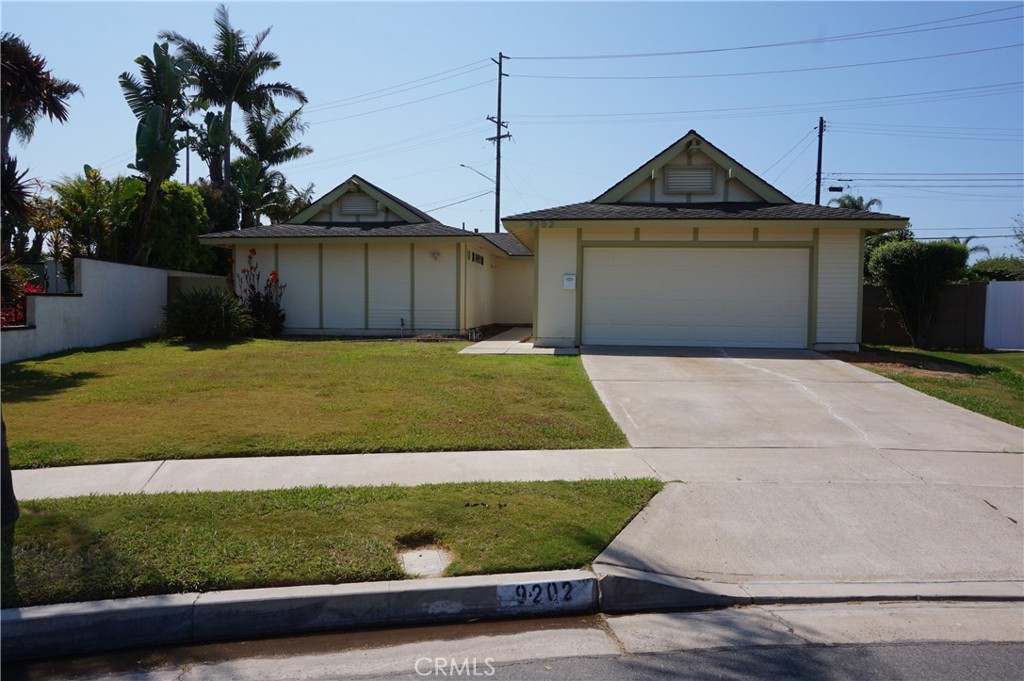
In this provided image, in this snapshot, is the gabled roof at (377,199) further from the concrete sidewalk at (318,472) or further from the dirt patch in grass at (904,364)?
the concrete sidewalk at (318,472)

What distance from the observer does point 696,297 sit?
15.9 m

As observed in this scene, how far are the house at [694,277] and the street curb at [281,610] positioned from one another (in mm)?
11676

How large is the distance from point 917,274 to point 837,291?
10.1ft

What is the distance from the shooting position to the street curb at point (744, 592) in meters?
4.66

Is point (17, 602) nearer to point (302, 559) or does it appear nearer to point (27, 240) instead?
point (302, 559)

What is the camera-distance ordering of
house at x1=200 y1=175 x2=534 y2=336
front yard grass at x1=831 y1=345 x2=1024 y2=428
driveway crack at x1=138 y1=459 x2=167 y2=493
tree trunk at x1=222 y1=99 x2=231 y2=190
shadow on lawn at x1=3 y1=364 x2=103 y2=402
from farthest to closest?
tree trunk at x1=222 y1=99 x2=231 y2=190, house at x1=200 y1=175 x2=534 y2=336, front yard grass at x1=831 y1=345 x2=1024 y2=428, shadow on lawn at x1=3 y1=364 x2=103 y2=402, driveway crack at x1=138 y1=459 x2=167 y2=493

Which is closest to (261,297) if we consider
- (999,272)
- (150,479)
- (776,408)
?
(150,479)

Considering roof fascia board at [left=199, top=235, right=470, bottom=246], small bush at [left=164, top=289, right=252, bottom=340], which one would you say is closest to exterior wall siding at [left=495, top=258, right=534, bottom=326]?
roof fascia board at [left=199, top=235, right=470, bottom=246]

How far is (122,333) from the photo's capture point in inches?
680

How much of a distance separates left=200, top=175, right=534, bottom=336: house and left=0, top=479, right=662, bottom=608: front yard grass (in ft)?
45.0

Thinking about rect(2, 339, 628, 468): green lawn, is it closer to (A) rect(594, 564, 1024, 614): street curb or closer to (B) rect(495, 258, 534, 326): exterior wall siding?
(A) rect(594, 564, 1024, 614): street curb

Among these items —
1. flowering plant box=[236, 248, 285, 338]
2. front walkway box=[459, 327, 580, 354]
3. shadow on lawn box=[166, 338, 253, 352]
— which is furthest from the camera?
flowering plant box=[236, 248, 285, 338]

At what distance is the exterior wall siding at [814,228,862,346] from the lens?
51.0 feet

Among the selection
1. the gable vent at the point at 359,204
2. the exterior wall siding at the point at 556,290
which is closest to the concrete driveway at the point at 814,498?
the exterior wall siding at the point at 556,290
